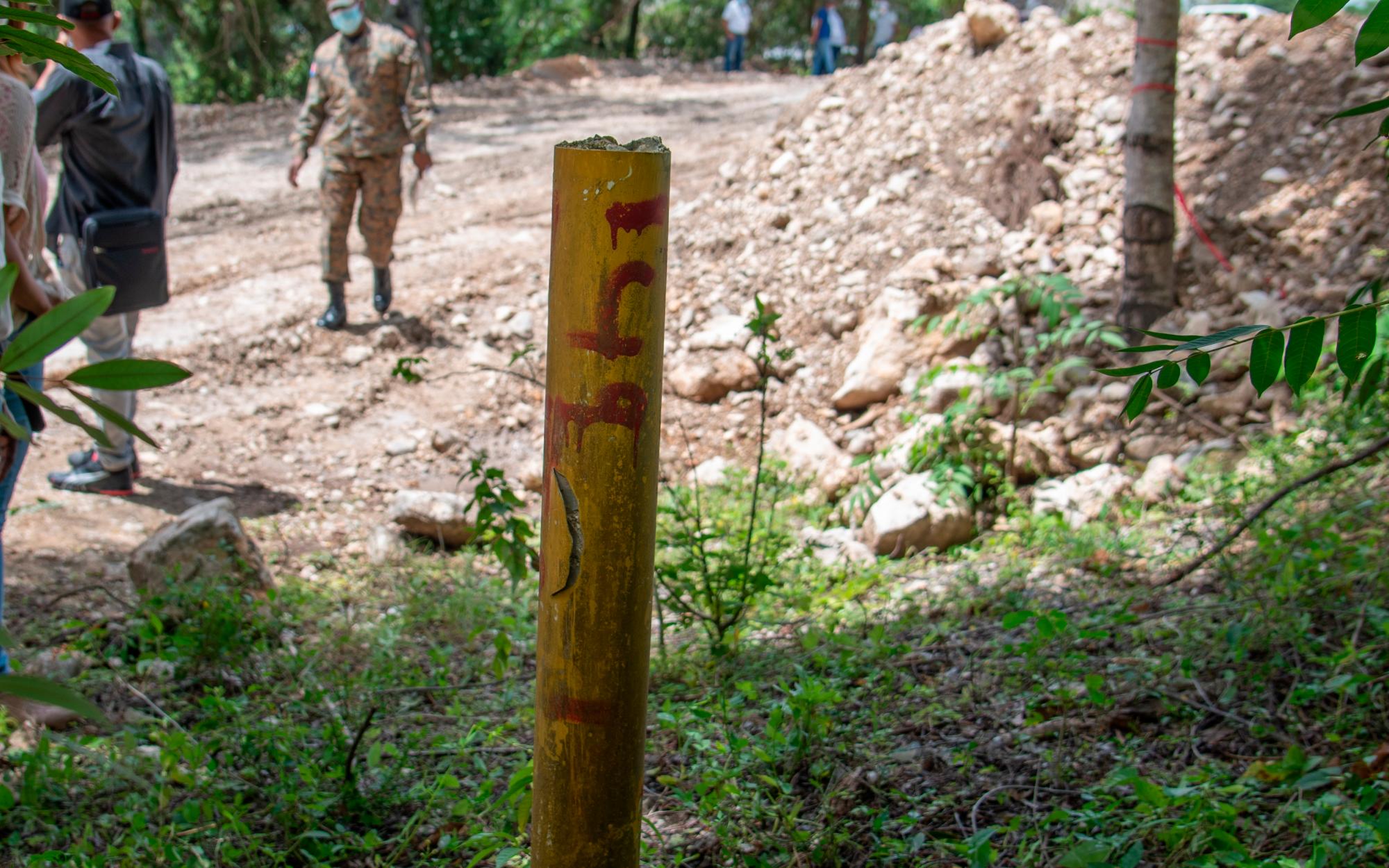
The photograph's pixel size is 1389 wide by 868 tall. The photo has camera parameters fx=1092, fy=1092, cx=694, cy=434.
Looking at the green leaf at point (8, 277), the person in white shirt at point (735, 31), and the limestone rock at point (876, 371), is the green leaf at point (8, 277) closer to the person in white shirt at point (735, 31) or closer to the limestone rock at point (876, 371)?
the limestone rock at point (876, 371)

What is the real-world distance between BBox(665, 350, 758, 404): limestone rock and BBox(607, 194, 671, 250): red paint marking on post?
3.91 m

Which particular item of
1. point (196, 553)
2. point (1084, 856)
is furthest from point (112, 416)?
point (196, 553)

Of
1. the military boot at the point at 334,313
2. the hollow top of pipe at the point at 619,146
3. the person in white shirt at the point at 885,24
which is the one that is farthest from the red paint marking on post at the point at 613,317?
the person in white shirt at the point at 885,24

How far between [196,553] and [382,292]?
315 cm

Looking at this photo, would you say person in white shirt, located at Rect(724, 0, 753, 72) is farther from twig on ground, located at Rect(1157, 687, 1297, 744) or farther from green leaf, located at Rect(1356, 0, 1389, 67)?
green leaf, located at Rect(1356, 0, 1389, 67)

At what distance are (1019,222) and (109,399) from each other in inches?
165

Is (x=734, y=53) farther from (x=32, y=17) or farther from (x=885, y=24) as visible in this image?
(x=32, y=17)

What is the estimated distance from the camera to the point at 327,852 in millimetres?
2053

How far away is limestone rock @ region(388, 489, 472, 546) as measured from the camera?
13.6ft

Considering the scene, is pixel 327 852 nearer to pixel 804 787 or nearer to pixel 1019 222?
pixel 804 787

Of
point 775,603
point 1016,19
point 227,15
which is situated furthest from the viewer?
point 227,15

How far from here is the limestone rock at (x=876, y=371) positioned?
4871mm

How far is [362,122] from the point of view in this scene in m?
5.64

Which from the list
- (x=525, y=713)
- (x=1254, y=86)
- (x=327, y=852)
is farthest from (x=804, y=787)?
(x=1254, y=86)
